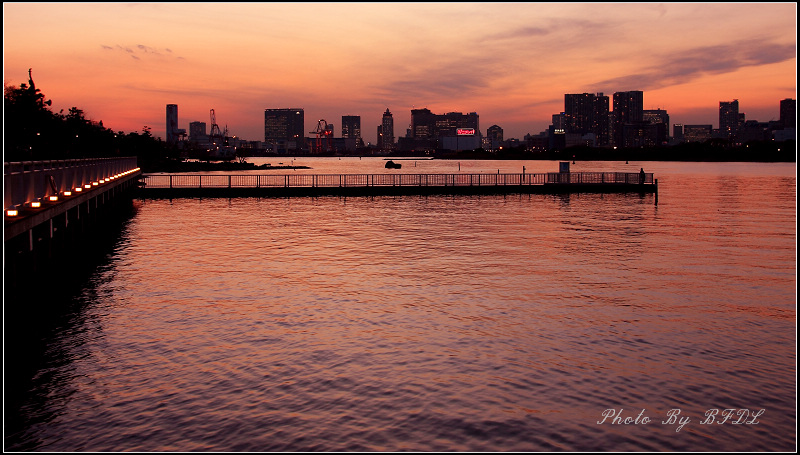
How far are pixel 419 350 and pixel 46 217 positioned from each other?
1731 cm

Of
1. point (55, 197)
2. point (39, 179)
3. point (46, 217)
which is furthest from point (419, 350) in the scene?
point (55, 197)

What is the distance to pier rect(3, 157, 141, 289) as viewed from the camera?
24.0 m

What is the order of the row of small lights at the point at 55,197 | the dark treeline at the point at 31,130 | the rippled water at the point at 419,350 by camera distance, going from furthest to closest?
the dark treeline at the point at 31,130 → the row of small lights at the point at 55,197 → the rippled water at the point at 419,350

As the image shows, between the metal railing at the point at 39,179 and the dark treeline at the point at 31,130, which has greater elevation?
the dark treeline at the point at 31,130

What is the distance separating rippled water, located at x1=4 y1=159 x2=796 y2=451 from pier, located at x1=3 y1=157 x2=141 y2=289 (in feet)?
8.98

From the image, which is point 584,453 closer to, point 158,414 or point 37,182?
point 158,414

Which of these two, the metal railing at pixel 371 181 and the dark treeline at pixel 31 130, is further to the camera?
the metal railing at pixel 371 181

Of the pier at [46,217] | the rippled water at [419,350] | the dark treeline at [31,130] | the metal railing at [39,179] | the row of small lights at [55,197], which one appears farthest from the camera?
the dark treeline at [31,130]

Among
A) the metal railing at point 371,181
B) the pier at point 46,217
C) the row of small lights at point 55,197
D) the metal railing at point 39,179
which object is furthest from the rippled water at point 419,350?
the metal railing at point 371,181

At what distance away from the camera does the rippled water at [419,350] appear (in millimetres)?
13953

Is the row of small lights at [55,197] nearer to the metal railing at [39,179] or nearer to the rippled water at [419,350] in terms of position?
the metal railing at [39,179]

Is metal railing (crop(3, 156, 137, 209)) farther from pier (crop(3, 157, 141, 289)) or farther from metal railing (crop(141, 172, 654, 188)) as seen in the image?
metal railing (crop(141, 172, 654, 188))

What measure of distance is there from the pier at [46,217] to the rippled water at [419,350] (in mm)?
2736

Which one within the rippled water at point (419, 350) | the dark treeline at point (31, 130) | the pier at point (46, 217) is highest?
the dark treeline at point (31, 130)
